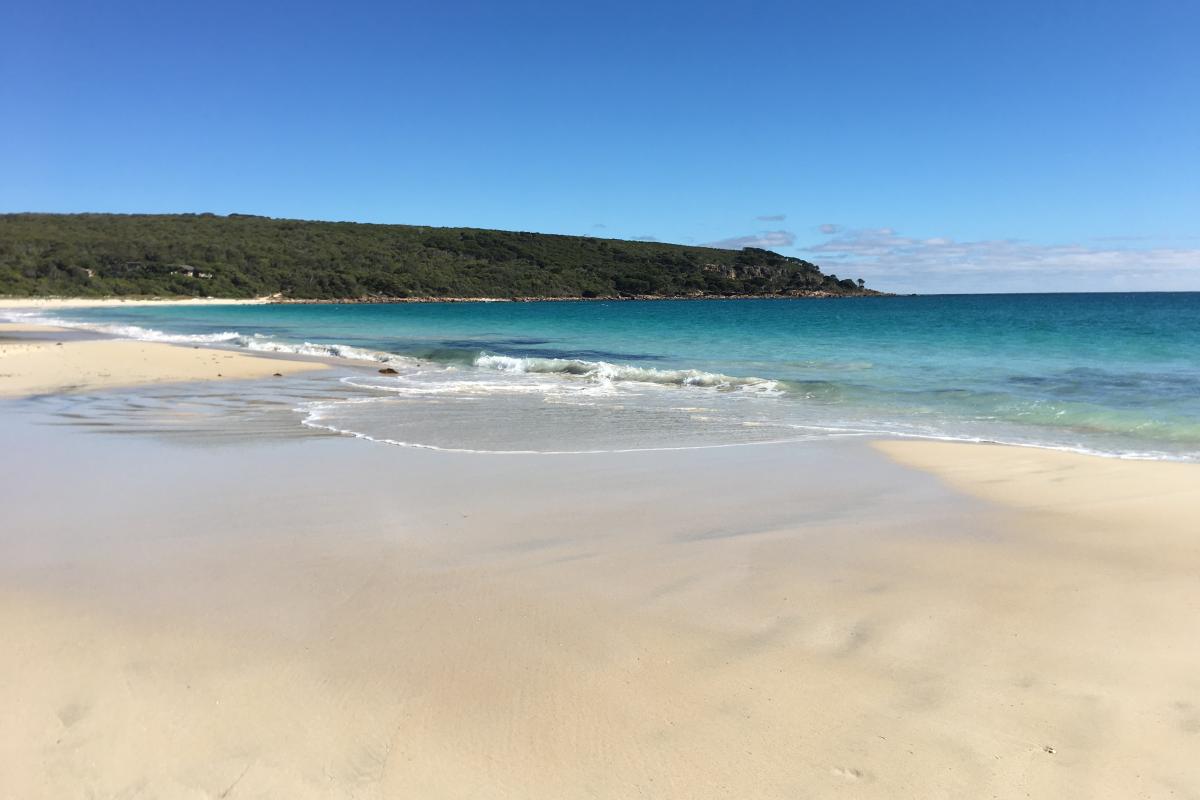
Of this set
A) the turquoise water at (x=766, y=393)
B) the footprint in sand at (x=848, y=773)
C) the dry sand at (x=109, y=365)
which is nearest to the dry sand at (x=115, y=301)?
the turquoise water at (x=766, y=393)

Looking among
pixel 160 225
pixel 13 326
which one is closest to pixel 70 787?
pixel 13 326

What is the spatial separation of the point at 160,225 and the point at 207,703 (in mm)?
112857

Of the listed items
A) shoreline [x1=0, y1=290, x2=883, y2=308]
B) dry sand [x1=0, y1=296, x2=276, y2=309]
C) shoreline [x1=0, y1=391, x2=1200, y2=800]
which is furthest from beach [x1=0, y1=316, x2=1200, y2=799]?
shoreline [x1=0, y1=290, x2=883, y2=308]

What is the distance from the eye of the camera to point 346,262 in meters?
92.4

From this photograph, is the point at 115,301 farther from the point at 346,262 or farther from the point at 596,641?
the point at 596,641

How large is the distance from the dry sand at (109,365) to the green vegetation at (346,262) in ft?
171

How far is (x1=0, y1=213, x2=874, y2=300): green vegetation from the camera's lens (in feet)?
241

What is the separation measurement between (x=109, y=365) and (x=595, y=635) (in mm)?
17218

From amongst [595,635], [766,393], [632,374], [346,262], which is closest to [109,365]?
[632,374]

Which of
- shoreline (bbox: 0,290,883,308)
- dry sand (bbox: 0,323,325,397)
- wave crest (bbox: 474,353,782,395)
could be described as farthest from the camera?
shoreline (bbox: 0,290,883,308)

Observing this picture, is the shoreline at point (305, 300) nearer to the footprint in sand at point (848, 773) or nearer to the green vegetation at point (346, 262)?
the green vegetation at point (346, 262)

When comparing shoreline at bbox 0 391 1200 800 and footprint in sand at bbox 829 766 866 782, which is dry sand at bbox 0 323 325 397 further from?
footprint in sand at bbox 829 766 866 782

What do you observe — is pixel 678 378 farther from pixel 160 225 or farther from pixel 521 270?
pixel 160 225

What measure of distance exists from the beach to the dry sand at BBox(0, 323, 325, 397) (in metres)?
8.41
